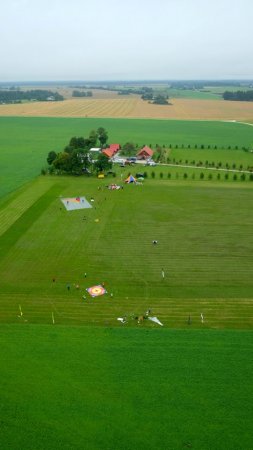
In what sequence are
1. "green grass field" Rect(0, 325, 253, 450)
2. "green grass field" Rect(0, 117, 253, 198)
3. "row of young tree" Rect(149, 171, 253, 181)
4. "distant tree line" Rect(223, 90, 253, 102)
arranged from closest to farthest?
"green grass field" Rect(0, 325, 253, 450) < "row of young tree" Rect(149, 171, 253, 181) < "green grass field" Rect(0, 117, 253, 198) < "distant tree line" Rect(223, 90, 253, 102)

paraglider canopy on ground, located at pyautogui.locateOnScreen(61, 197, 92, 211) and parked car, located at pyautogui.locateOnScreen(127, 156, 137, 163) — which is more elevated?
parked car, located at pyautogui.locateOnScreen(127, 156, 137, 163)

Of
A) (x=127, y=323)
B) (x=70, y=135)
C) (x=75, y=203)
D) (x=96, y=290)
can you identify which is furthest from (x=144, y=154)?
(x=127, y=323)

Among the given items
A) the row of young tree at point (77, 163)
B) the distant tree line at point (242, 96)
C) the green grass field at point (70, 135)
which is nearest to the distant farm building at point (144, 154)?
the row of young tree at point (77, 163)

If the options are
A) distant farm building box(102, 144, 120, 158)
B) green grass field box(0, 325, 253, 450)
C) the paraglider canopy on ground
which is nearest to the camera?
green grass field box(0, 325, 253, 450)

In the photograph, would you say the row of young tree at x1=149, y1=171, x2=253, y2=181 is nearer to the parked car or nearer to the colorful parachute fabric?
the parked car

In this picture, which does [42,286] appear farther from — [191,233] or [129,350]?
[191,233]

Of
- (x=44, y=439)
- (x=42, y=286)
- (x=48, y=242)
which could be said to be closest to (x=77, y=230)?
(x=48, y=242)

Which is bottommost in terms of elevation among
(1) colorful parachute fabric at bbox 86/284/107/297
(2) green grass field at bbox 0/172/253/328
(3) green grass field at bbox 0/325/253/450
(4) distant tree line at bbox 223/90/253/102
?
(3) green grass field at bbox 0/325/253/450

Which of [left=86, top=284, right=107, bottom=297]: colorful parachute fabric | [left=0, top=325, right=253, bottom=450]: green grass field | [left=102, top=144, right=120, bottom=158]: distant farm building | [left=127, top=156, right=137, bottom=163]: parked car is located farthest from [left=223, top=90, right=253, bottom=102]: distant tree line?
[left=0, top=325, right=253, bottom=450]: green grass field

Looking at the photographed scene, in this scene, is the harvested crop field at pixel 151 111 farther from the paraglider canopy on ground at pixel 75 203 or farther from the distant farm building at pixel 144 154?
the paraglider canopy on ground at pixel 75 203
